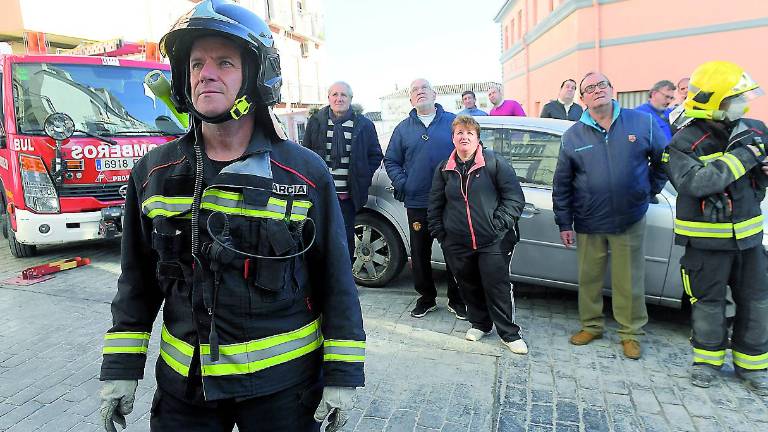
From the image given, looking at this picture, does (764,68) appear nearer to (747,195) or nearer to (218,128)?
(747,195)

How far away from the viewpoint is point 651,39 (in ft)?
50.5

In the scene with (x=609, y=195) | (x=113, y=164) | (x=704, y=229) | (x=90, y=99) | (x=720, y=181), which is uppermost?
(x=90, y=99)

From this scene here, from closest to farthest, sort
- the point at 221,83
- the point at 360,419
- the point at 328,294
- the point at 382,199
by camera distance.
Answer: the point at 221,83
the point at 328,294
the point at 360,419
the point at 382,199

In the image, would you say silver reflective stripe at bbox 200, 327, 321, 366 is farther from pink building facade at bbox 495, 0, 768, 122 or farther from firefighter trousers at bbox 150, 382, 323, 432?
pink building facade at bbox 495, 0, 768, 122

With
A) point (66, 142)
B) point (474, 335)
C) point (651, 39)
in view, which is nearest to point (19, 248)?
point (66, 142)

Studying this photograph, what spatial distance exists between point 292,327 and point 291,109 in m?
27.1

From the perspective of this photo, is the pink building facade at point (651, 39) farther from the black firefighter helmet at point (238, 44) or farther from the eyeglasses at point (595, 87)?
the black firefighter helmet at point (238, 44)

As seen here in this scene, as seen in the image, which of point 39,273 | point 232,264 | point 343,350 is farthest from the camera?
point 39,273

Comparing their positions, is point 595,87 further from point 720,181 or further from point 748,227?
point 748,227

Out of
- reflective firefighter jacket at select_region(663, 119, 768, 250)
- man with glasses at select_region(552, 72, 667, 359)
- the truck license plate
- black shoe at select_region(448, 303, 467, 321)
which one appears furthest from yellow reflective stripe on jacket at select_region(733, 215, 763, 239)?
the truck license plate

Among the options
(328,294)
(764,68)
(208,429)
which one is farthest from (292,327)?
(764,68)

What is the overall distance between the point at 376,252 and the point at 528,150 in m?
1.76

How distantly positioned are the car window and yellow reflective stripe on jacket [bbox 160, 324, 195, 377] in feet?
11.6

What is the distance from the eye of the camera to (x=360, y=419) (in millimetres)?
3119
